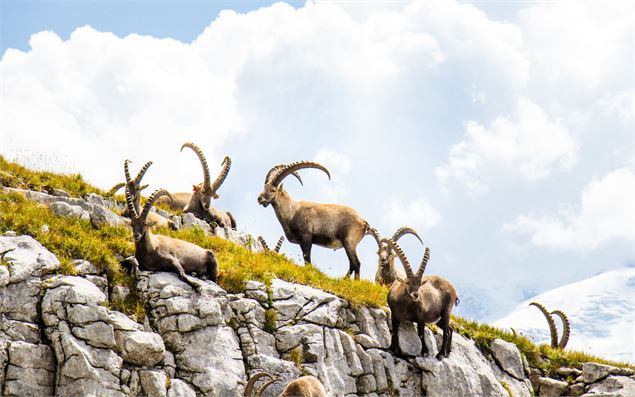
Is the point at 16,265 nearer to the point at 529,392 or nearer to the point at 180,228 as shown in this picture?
the point at 180,228

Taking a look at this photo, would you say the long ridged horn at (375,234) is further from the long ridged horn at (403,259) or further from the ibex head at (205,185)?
the ibex head at (205,185)

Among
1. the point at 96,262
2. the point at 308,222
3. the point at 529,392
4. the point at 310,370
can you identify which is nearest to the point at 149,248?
the point at 96,262

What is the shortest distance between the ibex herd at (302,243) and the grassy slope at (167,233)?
733 mm

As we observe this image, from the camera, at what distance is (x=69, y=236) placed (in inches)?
848

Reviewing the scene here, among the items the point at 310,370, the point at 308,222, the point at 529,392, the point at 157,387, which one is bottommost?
the point at 157,387

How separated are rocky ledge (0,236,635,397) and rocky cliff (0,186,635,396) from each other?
3 centimetres

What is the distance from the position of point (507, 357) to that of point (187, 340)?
11.7 m

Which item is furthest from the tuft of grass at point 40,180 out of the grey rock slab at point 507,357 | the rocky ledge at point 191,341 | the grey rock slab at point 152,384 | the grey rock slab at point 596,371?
the grey rock slab at point 596,371

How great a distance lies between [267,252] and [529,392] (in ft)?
30.6

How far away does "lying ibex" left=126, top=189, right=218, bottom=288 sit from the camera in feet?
69.5

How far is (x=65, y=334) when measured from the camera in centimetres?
1842

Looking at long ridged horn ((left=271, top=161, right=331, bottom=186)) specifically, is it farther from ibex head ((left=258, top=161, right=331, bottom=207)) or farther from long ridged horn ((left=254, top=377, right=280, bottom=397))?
long ridged horn ((left=254, top=377, right=280, bottom=397))

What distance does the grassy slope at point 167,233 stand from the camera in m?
20.9

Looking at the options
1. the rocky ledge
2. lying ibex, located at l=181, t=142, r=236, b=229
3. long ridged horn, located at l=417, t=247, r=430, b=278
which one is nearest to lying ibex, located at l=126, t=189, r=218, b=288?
the rocky ledge
